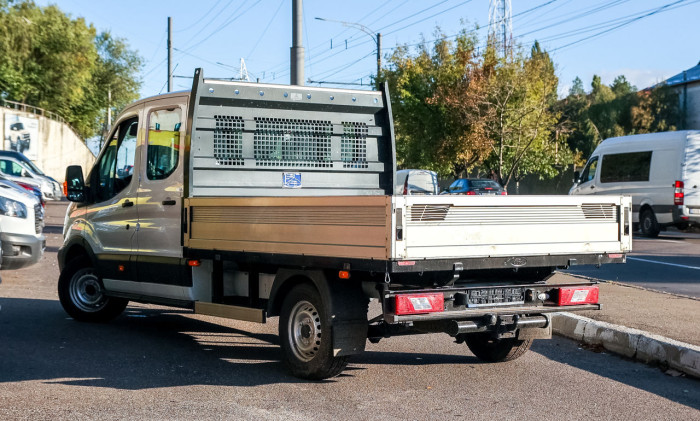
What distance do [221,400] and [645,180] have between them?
20920 millimetres

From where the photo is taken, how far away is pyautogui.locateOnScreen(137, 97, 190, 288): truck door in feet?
27.0

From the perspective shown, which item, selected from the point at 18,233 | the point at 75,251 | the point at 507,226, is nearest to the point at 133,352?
the point at 75,251

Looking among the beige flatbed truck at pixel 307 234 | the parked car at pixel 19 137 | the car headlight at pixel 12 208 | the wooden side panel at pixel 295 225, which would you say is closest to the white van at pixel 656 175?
the beige flatbed truck at pixel 307 234

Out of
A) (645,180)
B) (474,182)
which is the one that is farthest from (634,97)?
(645,180)

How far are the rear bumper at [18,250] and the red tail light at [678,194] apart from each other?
17387 millimetres

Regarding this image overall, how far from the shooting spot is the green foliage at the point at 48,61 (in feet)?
208

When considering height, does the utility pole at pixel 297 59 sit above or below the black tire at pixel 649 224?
above

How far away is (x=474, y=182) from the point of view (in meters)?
30.8

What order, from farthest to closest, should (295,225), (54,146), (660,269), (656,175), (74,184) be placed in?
(54,146)
(656,175)
(660,269)
(74,184)
(295,225)

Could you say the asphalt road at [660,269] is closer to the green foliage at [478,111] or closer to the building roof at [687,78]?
the green foliage at [478,111]

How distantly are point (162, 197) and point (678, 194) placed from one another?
18566mm

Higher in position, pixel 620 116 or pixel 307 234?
pixel 620 116

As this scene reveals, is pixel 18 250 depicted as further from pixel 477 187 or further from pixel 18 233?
pixel 477 187

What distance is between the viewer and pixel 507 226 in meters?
6.52
